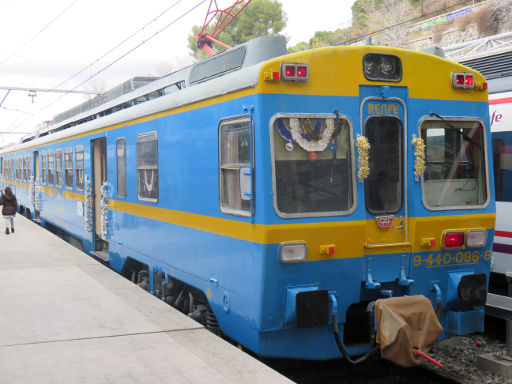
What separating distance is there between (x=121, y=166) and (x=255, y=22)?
136 ft

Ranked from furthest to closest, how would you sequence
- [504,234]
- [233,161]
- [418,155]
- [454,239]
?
[504,234] < [454,239] < [418,155] < [233,161]

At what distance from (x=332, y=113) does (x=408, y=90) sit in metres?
0.84

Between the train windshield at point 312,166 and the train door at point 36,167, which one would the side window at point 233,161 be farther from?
the train door at point 36,167

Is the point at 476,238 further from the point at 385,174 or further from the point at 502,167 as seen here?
the point at 502,167

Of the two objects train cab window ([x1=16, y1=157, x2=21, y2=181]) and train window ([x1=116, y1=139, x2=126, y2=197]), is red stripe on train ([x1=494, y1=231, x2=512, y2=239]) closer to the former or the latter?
train window ([x1=116, y1=139, x2=126, y2=197])

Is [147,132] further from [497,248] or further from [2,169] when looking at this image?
[2,169]

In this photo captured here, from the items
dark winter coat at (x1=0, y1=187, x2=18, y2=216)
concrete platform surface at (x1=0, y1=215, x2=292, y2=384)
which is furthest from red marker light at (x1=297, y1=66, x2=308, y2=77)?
dark winter coat at (x1=0, y1=187, x2=18, y2=216)

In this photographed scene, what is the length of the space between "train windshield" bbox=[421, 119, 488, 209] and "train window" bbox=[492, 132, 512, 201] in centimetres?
264

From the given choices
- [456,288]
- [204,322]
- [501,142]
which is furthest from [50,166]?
[456,288]

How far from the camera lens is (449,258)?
17.5 ft

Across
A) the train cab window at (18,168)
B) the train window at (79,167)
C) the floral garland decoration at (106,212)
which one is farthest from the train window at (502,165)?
the train cab window at (18,168)

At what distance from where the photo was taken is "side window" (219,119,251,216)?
480cm

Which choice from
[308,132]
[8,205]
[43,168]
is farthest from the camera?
[43,168]

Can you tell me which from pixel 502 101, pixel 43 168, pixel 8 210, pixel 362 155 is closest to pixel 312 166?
pixel 362 155
